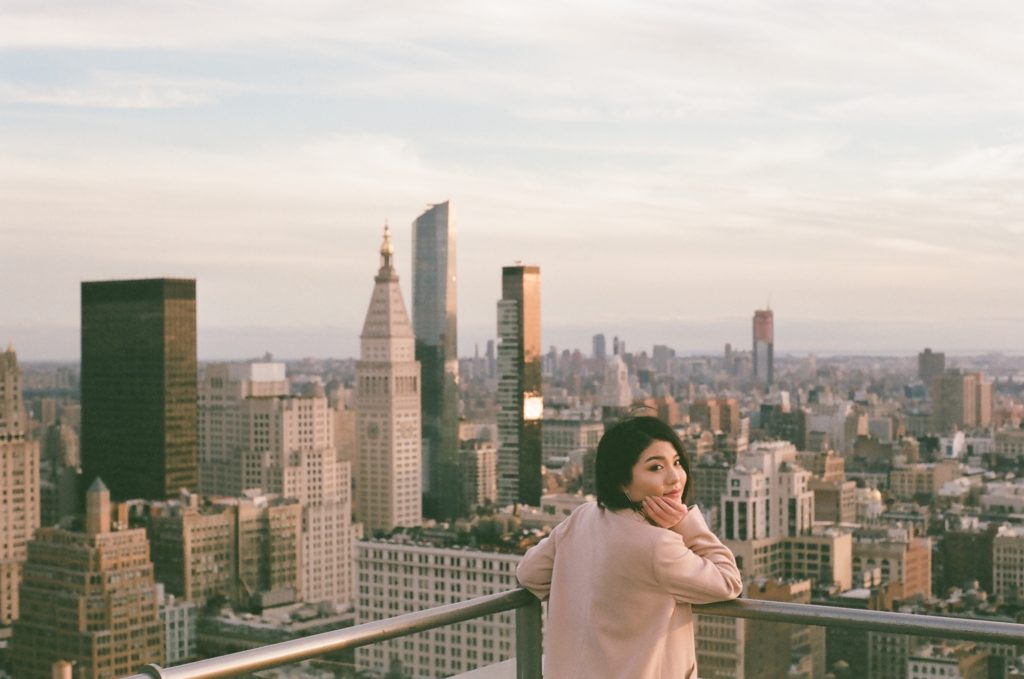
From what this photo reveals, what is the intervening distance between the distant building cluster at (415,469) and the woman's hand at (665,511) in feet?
22.6

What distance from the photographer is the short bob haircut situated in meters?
1.30

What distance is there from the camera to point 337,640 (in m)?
1.28

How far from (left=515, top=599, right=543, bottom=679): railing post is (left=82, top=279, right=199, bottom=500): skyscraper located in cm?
2008

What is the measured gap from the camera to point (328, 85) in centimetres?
1920

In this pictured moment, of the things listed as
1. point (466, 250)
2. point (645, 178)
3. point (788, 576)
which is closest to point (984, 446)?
point (645, 178)

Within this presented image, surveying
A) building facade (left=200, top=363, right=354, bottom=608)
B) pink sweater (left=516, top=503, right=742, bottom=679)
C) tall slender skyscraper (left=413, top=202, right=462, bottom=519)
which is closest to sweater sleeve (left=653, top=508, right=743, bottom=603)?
pink sweater (left=516, top=503, right=742, bottom=679)

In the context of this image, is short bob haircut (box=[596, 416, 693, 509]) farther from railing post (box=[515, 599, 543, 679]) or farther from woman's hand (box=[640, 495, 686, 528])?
railing post (box=[515, 599, 543, 679])

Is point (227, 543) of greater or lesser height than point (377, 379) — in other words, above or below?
below

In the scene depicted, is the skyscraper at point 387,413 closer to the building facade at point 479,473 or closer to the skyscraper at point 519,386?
the building facade at point 479,473

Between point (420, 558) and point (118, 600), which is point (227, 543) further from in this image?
point (420, 558)

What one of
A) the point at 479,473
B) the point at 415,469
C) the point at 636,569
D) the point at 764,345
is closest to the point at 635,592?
the point at 636,569

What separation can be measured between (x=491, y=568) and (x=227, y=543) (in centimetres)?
894

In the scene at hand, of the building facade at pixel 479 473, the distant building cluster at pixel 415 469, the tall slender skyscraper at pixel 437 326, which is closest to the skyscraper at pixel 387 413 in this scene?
the distant building cluster at pixel 415 469

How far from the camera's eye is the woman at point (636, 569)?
126cm
